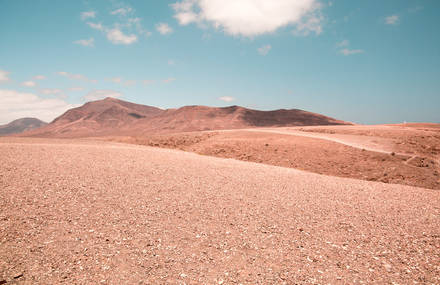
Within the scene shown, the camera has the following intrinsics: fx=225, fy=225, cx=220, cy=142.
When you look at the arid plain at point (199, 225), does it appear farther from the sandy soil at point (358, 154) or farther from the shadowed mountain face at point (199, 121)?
the shadowed mountain face at point (199, 121)

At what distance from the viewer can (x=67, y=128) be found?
5369 inches

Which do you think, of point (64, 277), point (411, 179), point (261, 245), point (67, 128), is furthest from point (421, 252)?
point (67, 128)

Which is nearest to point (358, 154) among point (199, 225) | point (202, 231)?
point (199, 225)

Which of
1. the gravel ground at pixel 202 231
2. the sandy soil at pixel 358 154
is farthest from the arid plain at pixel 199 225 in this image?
the sandy soil at pixel 358 154

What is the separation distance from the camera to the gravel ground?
15.0 ft

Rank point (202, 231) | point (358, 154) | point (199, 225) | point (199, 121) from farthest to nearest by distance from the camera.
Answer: point (199, 121)
point (358, 154)
point (199, 225)
point (202, 231)

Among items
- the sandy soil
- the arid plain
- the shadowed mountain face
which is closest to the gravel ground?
the arid plain

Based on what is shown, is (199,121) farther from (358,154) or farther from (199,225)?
(199,225)

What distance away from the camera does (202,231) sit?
6.28 meters

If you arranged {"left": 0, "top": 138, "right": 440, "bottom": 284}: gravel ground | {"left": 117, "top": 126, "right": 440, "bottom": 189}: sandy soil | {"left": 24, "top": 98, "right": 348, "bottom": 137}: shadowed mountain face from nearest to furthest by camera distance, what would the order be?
{"left": 0, "top": 138, "right": 440, "bottom": 284}: gravel ground → {"left": 117, "top": 126, "right": 440, "bottom": 189}: sandy soil → {"left": 24, "top": 98, "right": 348, "bottom": 137}: shadowed mountain face

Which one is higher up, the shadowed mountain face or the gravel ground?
the shadowed mountain face

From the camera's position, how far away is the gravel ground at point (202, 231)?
457cm

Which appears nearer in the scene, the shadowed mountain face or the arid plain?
the arid plain

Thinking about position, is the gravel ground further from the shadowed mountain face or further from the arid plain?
the shadowed mountain face
